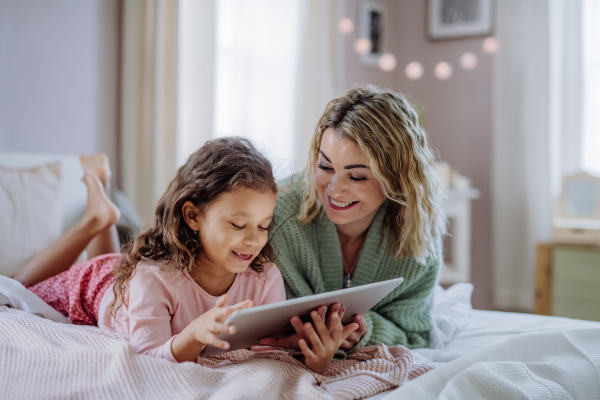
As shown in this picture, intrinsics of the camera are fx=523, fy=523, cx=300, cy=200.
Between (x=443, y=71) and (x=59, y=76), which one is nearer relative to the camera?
(x=59, y=76)

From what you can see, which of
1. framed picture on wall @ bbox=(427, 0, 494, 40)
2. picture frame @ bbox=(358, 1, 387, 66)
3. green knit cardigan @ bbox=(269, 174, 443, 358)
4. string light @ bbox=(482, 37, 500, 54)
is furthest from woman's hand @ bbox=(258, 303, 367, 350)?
framed picture on wall @ bbox=(427, 0, 494, 40)

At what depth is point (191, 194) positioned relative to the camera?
1.10 m

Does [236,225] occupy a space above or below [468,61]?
below

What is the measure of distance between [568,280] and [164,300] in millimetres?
2547

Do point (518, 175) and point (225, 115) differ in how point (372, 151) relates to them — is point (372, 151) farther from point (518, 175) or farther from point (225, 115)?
point (518, 175)

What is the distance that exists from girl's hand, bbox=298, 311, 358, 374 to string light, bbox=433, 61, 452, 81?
113 inches

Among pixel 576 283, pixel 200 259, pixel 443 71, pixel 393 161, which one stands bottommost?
pixel 576 283

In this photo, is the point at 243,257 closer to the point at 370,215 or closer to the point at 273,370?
the point at 273,370

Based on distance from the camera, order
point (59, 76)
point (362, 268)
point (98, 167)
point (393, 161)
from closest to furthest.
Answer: point (393, 161)
point (362, 268)
point (98, 167)
point (59, 76)

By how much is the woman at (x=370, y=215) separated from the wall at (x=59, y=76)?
128cm

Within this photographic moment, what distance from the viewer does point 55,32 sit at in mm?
2219

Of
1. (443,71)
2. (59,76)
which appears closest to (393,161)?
(59,76)

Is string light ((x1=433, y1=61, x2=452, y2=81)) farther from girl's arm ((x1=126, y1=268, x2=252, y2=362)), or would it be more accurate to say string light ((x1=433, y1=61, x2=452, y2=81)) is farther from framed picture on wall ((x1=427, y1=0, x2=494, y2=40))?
girl's arm ((x1=126, y1=268, x2=252, y2=362))

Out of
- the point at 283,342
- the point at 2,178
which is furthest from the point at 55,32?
the point at 283,342
